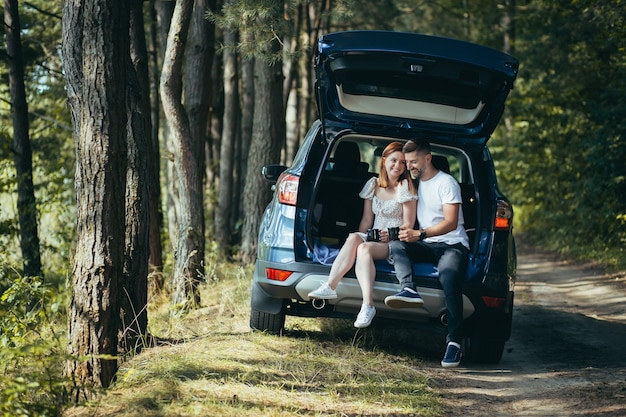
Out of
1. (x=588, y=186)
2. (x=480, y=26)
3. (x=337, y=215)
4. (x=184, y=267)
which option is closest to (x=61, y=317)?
(x=184, y=267)

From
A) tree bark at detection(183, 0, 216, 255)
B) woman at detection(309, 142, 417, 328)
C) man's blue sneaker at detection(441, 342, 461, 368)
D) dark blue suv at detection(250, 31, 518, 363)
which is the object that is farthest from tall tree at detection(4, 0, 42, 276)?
man's blue sneaker at detection(441, 342, 461, 368)

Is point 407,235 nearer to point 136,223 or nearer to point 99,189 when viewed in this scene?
point 136,223

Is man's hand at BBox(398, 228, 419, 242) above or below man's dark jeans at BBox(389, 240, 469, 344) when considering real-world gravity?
above

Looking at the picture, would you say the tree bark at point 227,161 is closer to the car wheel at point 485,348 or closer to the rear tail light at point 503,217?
the car wheel at point 485,348

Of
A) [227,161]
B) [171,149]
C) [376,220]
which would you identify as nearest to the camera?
[376,220]

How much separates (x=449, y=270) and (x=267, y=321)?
1.61 m

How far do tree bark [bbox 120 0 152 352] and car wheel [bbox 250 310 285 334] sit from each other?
0.89 meters

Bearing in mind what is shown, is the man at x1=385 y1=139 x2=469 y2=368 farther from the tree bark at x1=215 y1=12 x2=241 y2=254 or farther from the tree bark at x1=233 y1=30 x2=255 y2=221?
the tree bark at x1=215 y1=12 x2=241 y2=254

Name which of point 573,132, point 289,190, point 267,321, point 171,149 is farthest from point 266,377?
point 573,132

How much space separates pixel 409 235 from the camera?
703 cm

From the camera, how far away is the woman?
6.70 m

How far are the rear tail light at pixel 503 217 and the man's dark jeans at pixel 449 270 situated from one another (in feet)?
1.06

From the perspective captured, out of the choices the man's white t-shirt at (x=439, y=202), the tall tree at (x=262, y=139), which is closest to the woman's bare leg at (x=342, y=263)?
the man's white t-shirt at (x=439, y=202)

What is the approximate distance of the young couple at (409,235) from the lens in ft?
21.9
